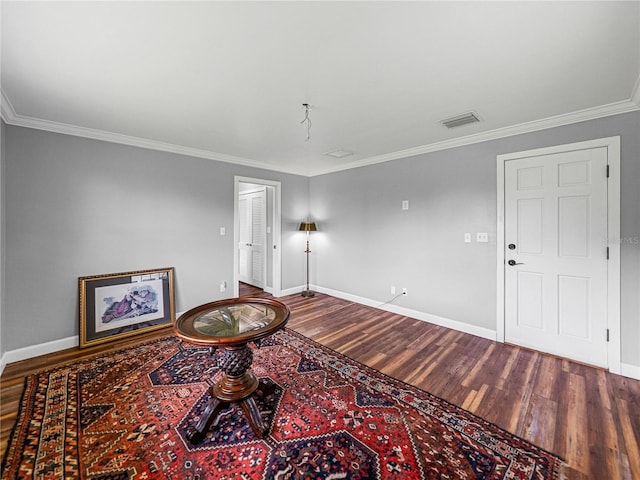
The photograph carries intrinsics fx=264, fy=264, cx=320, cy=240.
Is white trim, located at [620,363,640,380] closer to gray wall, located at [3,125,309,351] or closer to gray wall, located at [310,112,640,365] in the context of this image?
gray wall, located at [310,112,640,365]

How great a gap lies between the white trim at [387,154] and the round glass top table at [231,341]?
2.51 meters

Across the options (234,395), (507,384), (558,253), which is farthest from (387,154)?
(234,395)

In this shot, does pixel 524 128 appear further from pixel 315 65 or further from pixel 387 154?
pixel 315 65

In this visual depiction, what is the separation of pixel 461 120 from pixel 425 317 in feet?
8.31

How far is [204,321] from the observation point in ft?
6.27

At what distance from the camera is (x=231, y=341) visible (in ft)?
5.22

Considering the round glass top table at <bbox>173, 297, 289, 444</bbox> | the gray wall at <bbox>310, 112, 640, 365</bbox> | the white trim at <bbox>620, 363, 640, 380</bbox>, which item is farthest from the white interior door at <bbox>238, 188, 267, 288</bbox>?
the white trim at <bbox>620, 363, 640, 380</bbox>

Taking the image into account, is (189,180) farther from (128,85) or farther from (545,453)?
(545,453)

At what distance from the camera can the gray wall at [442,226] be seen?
2371 millimetres

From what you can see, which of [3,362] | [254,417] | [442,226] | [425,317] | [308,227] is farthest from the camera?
[308,227]

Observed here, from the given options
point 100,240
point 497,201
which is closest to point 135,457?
point 100,240

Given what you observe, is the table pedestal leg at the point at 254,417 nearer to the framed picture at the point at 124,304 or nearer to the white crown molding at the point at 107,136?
the framed picture at the point at 124,304

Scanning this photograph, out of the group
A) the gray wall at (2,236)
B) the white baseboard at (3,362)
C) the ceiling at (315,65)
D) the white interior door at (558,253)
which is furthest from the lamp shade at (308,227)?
the white baseboard at (3,362)

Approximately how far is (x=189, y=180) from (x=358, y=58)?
2.95m
